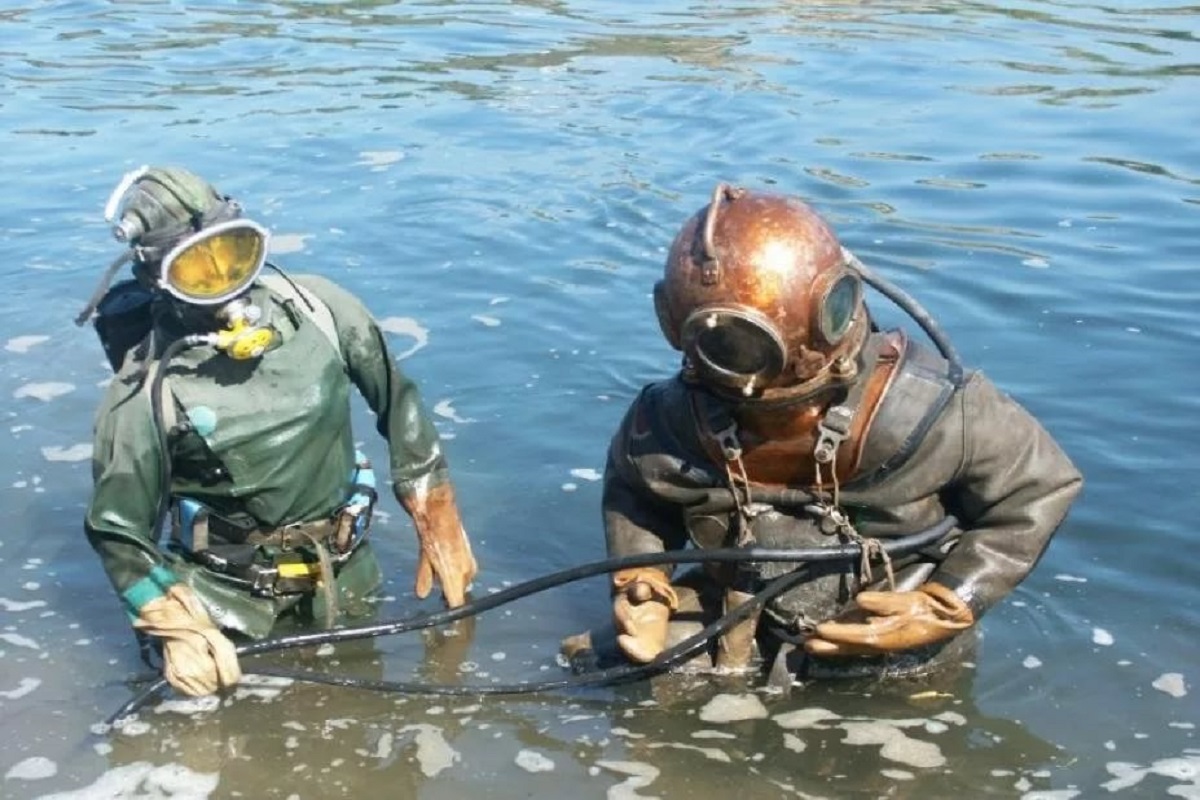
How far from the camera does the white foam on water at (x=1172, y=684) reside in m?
4.95

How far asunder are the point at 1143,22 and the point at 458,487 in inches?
412

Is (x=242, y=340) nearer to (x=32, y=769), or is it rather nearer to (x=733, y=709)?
(x=32, y=769)

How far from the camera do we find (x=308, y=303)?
16.6 ft

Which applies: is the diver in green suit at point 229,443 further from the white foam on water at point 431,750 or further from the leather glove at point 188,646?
the white foam on water at point 431,750

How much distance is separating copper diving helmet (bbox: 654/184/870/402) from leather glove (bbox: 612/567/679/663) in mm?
662

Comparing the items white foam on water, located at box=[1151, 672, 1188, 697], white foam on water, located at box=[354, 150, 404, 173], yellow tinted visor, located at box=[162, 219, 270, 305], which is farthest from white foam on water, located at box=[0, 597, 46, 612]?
white foam on water, located at box=[354, 150, 404, 173]

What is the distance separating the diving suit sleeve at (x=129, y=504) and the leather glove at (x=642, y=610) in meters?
1.22

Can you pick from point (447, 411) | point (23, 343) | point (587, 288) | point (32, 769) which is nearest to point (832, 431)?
point (32, 769)

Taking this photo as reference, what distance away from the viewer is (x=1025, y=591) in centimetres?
562

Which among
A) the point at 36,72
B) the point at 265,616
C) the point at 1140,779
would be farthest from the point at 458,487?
the point at 36,72

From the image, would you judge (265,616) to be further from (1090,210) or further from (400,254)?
(1090,210)

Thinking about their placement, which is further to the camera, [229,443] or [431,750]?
[229,443]

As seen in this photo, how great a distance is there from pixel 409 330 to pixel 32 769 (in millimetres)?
4079

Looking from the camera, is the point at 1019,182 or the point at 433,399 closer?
the point at 433,399
